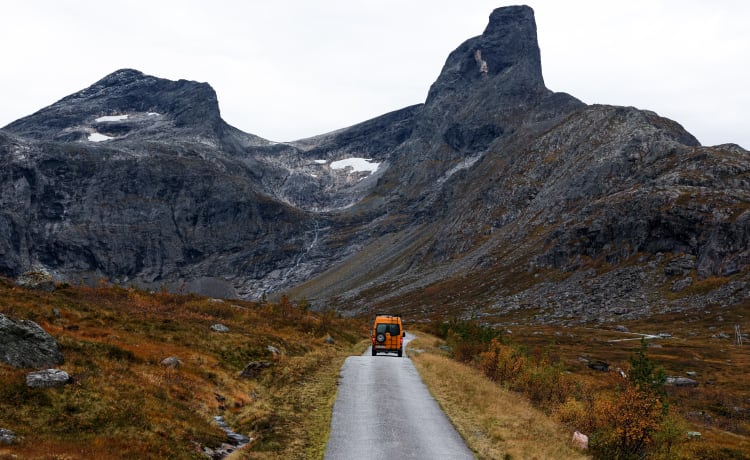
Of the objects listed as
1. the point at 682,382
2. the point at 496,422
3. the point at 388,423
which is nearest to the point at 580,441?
the point at 496,422

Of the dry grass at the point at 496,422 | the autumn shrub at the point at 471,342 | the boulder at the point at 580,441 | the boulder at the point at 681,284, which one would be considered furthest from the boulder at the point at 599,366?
the boulder at the point at 681,284

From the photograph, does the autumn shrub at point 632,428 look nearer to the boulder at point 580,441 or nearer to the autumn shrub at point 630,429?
the autumn shrub at point 630,429

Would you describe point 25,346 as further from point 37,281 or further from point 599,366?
point 599,366

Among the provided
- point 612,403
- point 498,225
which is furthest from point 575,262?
point 612,403

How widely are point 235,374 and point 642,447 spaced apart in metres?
19.6

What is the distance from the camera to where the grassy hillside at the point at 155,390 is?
14.7 m

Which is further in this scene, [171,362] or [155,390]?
[171,362]

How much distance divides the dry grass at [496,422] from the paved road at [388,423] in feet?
2.11

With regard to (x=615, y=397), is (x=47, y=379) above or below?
above

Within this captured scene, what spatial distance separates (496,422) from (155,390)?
1361 centimetres

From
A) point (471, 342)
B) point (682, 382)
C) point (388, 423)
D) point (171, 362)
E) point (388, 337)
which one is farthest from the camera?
point (682, 382)

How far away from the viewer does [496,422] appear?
2073cm

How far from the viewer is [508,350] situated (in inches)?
1380

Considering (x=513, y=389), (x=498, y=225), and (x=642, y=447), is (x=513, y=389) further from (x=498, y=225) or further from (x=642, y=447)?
(x=498, y=225)
